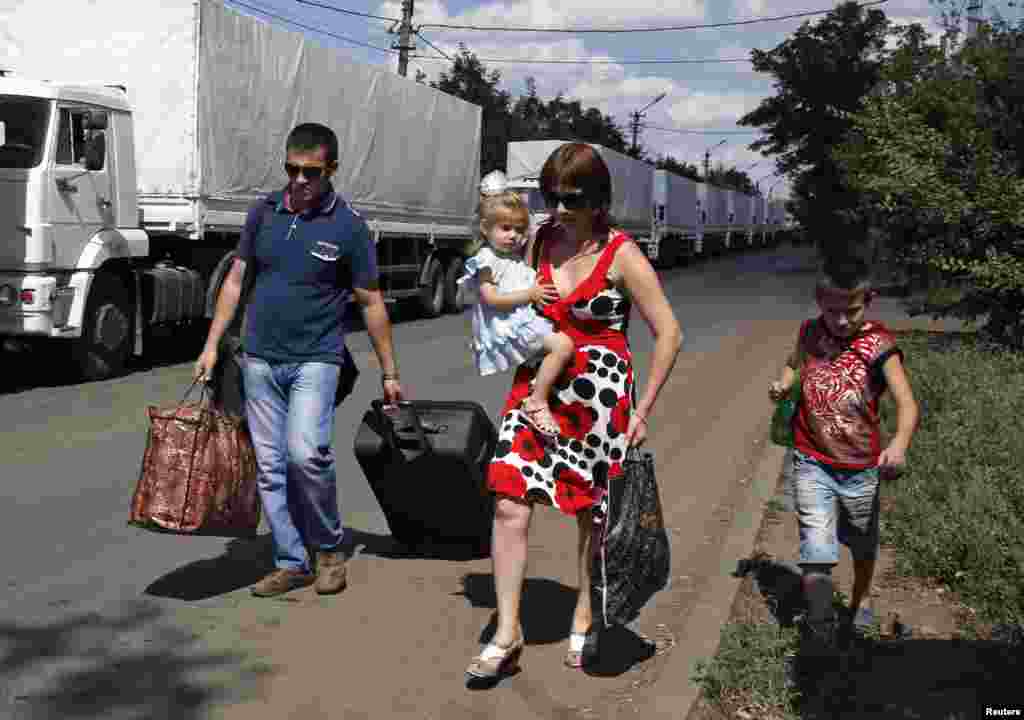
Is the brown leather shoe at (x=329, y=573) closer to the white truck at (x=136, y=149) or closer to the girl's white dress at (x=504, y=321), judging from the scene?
the girl's white dress at (x=504, y=321)

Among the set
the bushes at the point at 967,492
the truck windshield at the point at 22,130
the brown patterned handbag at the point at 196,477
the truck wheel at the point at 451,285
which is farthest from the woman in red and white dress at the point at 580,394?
the truck wheel at the point at 451,285

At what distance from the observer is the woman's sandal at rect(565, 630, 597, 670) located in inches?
179

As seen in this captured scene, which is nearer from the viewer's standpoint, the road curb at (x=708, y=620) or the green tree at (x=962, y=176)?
the road curb at (x=708, y=620)

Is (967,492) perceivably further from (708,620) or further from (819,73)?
(819,73)

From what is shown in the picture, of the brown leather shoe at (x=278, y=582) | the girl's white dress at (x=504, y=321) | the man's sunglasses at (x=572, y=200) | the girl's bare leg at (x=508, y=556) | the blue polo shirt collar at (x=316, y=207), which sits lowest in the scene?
the brown leather shoe at (x=278, y=582)

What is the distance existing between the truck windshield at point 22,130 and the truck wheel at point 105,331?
130 cm

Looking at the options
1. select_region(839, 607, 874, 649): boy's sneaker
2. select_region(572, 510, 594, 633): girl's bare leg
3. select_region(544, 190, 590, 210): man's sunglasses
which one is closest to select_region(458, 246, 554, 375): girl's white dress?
select_region(544, 190, 590, 210): man's sunglasses

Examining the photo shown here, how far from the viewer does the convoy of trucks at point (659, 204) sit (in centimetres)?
3142

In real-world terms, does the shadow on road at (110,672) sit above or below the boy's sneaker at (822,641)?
below

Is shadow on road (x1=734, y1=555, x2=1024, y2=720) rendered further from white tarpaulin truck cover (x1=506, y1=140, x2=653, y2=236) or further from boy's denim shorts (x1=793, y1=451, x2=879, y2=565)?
white tarpaulin truck cover (x1=506, y1=140, x2=653, y2=236)

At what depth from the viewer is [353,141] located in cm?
1872

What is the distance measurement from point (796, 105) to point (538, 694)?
153 feet

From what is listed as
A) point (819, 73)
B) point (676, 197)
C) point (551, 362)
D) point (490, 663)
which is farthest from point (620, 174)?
point (490, 663)

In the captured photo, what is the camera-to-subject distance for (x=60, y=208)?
11852mm
